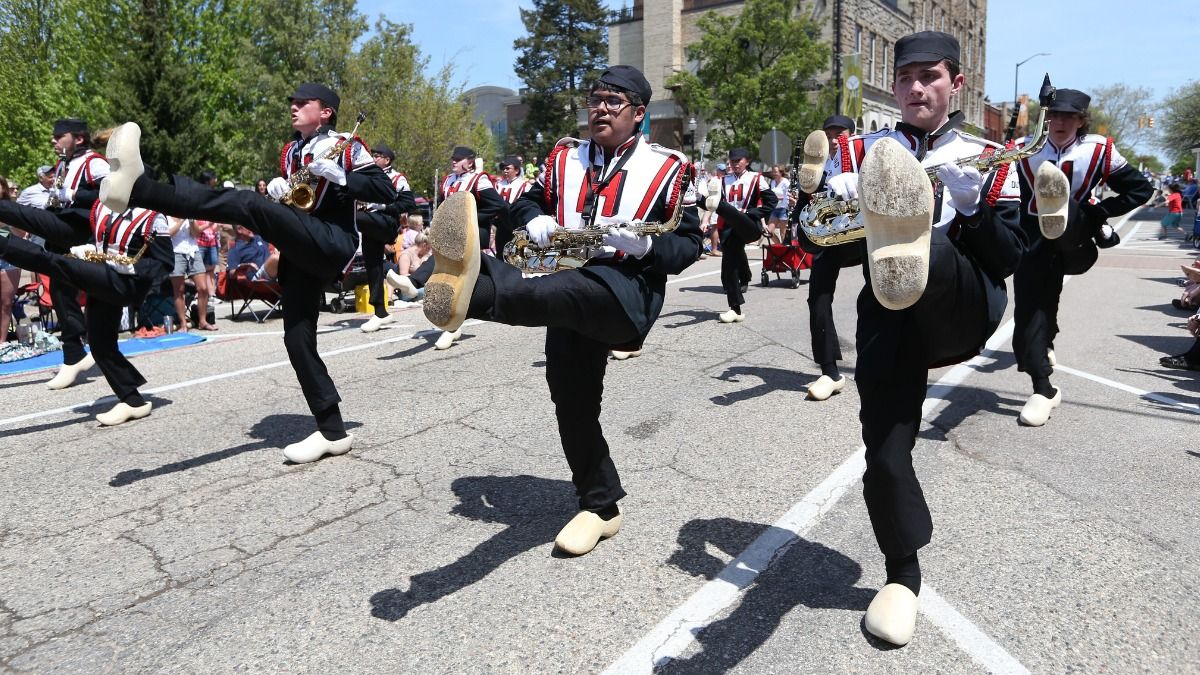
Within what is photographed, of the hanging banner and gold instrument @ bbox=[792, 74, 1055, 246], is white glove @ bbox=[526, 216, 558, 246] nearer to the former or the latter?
gold instrument @ bbox=[792, 74, 1055, 246]

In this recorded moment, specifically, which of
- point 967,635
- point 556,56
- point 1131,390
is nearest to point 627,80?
point 967,635

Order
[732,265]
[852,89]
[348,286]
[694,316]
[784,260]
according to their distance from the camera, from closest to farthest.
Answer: [732,265] < [694,316] < [348,286] < [784,260] < [852,89]

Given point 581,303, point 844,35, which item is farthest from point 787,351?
point 844,35

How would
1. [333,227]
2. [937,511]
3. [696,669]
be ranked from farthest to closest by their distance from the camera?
1. [333,227]
2. [937,511]
3. [696,669]

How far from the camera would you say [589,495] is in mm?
3840

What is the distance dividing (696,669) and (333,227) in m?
3.47

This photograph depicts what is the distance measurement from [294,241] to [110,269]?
2.39m

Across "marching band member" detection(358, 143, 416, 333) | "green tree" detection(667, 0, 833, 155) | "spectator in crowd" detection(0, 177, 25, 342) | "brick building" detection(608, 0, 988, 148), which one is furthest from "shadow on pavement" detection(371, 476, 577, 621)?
"brick building" detection(608, 0, 988, 148)

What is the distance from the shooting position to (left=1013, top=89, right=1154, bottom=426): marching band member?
20.4ft

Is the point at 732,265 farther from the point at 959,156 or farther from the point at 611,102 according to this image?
the point at 959,156

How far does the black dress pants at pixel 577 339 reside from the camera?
9.62ft

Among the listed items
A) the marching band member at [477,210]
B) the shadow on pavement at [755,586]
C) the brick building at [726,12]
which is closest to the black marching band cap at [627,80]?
the marching band member at [477,210]

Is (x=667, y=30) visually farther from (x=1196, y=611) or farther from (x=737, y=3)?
(x=1196, y=611)

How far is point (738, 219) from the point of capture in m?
6.87
